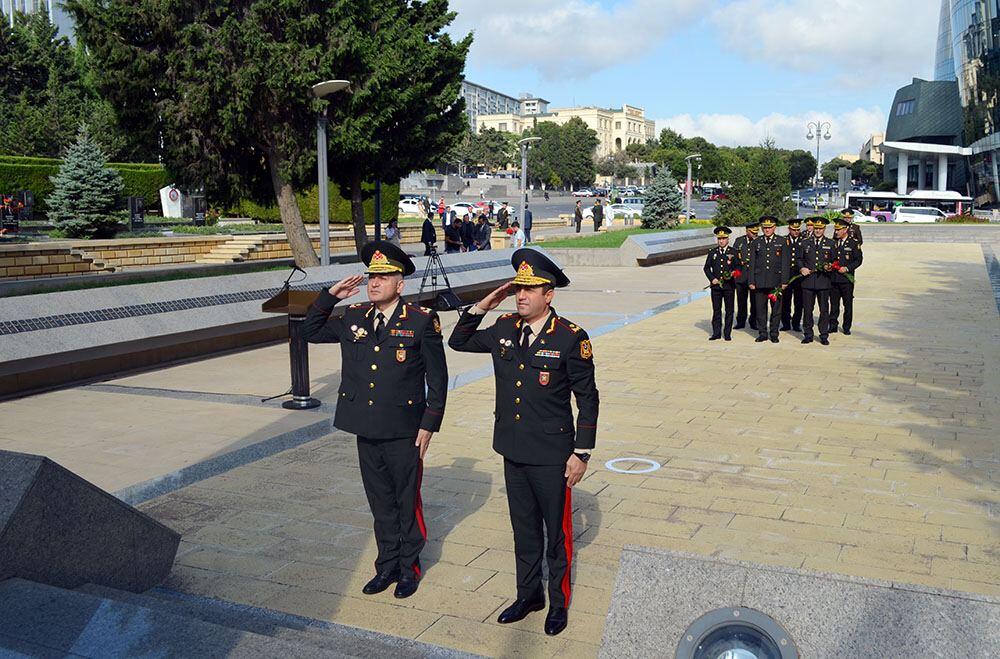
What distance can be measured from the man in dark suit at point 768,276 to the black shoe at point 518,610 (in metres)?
9.66

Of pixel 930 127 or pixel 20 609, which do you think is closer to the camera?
pixel 20 609

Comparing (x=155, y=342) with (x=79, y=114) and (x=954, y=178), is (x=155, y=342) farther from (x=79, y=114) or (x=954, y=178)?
(x=954, y=178)

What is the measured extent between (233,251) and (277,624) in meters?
23.8

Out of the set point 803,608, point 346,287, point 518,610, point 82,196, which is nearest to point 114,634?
point 518,610

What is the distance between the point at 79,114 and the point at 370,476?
164 feet

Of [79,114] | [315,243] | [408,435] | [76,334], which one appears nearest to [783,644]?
[408,435]

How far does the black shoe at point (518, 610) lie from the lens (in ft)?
15.2

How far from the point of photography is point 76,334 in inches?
406

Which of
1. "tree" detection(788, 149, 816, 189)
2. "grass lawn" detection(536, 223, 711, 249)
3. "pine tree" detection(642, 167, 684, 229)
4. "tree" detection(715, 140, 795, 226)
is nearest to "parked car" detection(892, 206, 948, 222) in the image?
"tree" detection(715, 140, 795, 226)

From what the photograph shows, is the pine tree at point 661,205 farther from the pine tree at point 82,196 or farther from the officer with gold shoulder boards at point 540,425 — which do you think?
the officer with gold shoulder boards at point 540,425

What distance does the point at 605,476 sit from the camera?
282 inches

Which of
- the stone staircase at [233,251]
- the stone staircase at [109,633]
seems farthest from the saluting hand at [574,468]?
the stone staircase at [233,251]

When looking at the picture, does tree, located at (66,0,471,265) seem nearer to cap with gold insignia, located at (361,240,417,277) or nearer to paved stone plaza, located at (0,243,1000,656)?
paved stone plaza, located at (0,243,1000,656)

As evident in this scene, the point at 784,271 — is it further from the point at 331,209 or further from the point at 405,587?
the point at 331,209
